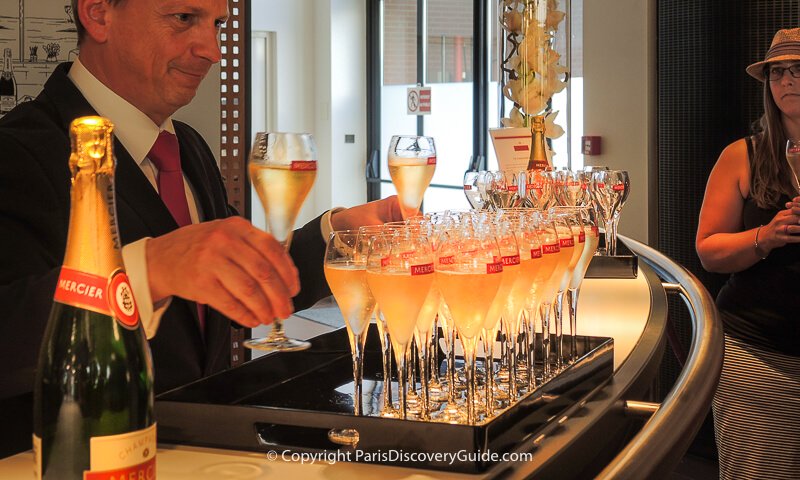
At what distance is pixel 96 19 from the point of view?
199cm

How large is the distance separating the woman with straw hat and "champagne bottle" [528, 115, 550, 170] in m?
0.87

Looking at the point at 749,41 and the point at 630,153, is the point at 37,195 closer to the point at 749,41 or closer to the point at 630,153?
the point at 749,41

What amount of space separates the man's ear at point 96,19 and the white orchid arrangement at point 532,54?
1239 millimetres

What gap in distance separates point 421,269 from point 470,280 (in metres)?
0.06

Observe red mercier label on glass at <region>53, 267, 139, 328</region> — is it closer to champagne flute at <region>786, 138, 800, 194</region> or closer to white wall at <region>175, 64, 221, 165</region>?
champagne flute at <region>786, 138, 800, 194</region>

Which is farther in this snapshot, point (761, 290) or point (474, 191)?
point (761, 290)

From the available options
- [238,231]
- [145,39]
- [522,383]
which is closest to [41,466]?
[238,231]

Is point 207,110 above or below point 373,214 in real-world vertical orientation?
above

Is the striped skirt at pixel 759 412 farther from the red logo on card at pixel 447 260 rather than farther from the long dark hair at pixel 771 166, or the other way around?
the red logo on card at pixel 447 260

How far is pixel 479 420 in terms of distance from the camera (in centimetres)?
114

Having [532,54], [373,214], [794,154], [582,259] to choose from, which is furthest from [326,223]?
[794,154]

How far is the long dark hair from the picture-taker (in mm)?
3139

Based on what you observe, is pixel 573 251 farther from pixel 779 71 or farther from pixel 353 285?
pixel 779 71
